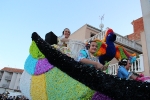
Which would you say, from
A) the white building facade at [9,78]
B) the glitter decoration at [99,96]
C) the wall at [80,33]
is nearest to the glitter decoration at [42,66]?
the glitter decoration at [99,96]

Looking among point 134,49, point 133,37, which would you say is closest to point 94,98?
point 134,49

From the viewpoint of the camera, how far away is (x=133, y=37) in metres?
12.2

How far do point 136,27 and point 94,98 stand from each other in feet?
40.9

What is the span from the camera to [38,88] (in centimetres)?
158

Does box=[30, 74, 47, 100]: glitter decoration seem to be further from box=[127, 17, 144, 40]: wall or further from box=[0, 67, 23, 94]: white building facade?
box=[0, 67, 23, 94]: white building facade

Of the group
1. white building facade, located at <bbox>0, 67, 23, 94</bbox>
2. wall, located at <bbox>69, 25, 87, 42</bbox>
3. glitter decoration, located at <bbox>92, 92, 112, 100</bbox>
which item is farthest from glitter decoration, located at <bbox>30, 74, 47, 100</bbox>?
white building facade, located at <bbox>0, 67, 23, 94</bbox>

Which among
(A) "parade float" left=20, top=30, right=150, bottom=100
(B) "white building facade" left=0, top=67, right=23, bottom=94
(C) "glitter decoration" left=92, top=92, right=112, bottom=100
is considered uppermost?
(B) "white building facade" left=0, top=67, right=23, bottom=94

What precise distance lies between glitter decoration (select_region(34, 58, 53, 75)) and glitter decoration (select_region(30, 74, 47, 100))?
0.15 feet

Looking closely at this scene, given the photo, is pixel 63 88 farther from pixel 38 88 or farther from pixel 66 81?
pixel 38 88

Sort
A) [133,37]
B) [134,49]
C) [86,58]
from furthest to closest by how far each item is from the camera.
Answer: [133,37], [134,49], [86,58]

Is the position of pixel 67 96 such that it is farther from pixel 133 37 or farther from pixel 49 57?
pixel 133 37

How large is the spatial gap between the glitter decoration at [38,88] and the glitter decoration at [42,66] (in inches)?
1.8

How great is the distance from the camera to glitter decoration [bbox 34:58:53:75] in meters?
1.56

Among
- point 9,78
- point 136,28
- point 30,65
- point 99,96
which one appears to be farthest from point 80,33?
point 9,78
